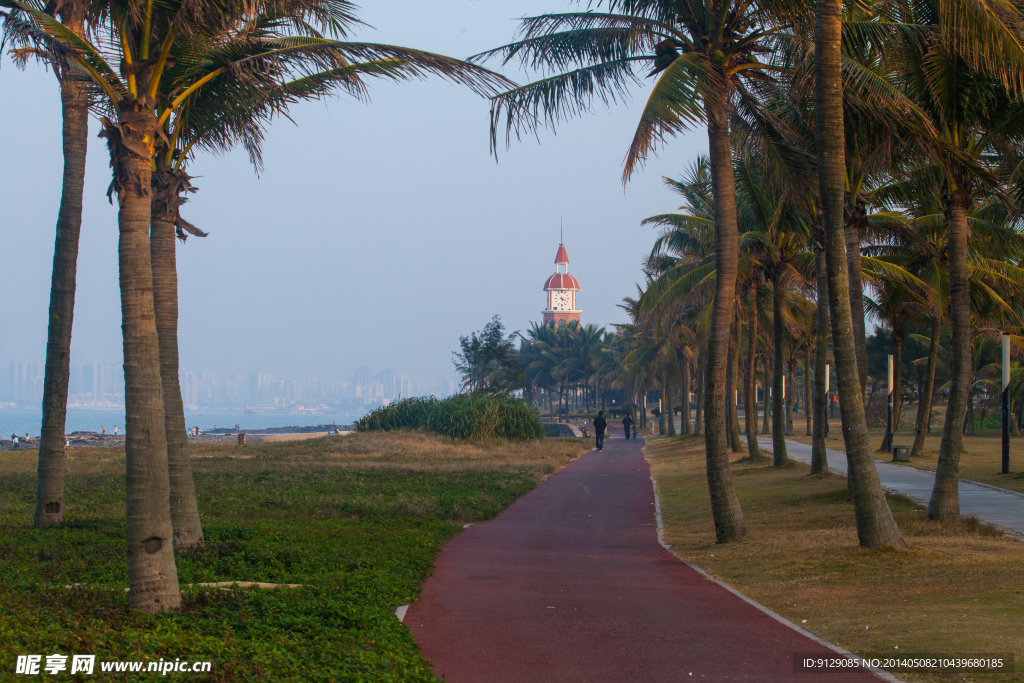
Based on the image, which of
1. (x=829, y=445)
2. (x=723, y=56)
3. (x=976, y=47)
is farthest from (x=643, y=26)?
(x=829, y=445)

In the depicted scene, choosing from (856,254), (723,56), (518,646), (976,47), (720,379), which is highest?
(723,56)

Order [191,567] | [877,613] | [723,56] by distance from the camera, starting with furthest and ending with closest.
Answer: [723,56] < [191,567] < [877,613]

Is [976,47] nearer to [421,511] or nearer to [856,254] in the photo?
[856,254]

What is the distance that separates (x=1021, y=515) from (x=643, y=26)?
9.54 meters

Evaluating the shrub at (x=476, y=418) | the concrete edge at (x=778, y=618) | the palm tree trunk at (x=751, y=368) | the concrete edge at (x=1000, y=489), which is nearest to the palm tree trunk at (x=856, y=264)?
the concrete edge at (x=1000, y=489)

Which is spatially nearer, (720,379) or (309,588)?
(309,588)

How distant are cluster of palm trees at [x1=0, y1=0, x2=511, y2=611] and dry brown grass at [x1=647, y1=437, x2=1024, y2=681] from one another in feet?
18.6

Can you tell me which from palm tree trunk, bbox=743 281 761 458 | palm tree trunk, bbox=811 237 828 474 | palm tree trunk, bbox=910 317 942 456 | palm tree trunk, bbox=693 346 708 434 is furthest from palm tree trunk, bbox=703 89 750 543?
palm tree trunk, bbox=693 346 708 434

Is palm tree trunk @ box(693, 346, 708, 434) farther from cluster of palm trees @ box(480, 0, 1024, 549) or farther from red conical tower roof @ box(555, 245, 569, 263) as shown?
red conical tower roof @ box(555, 245, 569, 263)

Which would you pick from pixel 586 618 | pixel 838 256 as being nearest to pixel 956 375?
pixel 838 256

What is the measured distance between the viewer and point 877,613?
24.0ft

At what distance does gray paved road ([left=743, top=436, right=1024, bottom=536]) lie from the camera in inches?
501

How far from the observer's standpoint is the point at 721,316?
40.6ft

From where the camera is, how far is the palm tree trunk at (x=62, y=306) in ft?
36.0
